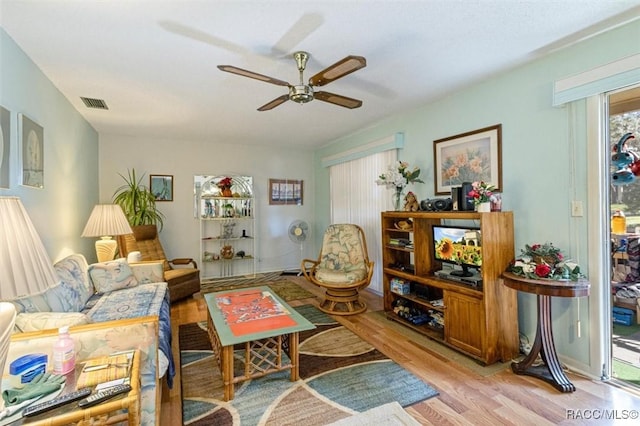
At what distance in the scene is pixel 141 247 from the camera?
4.27m

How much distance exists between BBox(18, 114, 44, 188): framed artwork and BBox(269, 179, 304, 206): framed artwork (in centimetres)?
364

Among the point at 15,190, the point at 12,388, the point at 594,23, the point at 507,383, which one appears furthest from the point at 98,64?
the point at 507,383

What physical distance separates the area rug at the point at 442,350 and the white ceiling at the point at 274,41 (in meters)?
2.41

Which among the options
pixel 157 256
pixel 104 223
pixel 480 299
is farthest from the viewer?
pixel 157 256

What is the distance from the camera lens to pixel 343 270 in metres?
3.96

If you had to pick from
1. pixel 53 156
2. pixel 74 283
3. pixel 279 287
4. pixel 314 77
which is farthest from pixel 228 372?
pixel 279 287

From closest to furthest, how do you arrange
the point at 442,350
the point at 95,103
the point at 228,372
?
the point at 228,372 < the point at 442,350 < the point at 95,103

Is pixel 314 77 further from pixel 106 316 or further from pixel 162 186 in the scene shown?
pixel 162 186

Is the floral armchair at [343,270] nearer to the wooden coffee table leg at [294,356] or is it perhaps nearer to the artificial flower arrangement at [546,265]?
the wooden coffee table leg at [294,356]

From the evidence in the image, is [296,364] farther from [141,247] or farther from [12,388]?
[141,247]

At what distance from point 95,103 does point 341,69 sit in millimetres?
2960

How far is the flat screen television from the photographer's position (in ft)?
8.60

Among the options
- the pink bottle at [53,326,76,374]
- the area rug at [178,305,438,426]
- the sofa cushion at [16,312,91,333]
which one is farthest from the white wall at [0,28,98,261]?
the area rug at [178,305,438,426]

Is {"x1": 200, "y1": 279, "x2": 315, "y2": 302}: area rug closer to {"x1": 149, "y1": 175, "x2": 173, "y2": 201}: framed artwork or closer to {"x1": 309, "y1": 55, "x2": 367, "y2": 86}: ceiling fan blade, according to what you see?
{"x1": 149, "y1": 175, "x2": 173, "y2": 201}: framed artwork
